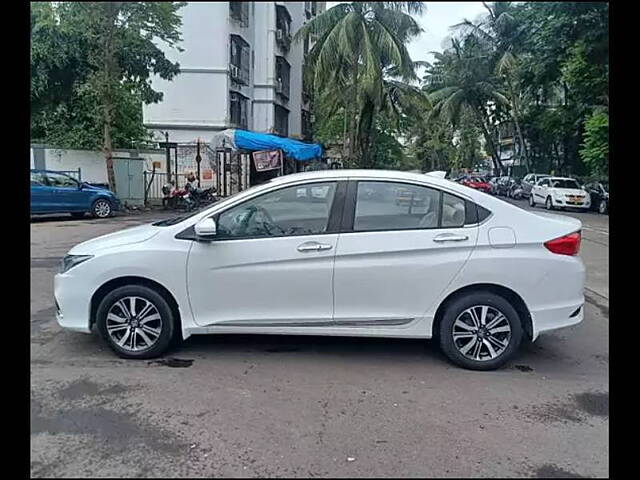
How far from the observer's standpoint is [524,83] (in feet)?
96.4

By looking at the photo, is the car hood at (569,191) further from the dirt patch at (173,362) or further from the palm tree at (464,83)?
the dirt patch at (173,362)

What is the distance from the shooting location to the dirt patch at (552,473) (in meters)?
3.07

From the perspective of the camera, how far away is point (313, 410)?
3.76 meters

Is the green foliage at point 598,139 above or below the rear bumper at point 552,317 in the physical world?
above

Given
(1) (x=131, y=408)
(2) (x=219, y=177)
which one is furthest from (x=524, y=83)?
(1) (x=131, y=408)

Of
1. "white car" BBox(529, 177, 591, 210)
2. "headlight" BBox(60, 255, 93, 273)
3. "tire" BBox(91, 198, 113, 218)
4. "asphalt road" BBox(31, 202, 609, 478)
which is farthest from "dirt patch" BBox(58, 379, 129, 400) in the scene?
"white car" BBox(529, 177, 591, 210)

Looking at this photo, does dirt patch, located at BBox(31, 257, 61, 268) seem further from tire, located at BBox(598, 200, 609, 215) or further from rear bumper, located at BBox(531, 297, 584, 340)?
tire, located at BBox(598, 200, 609, 215)

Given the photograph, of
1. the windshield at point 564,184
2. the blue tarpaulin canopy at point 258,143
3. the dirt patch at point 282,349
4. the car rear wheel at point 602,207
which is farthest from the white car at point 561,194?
the dirt patch at point 282,349

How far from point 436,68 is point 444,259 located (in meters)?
39.1

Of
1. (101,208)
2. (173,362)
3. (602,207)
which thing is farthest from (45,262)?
(602,207)

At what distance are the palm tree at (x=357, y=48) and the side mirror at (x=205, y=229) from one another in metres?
18.3

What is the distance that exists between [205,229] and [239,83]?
23762mm

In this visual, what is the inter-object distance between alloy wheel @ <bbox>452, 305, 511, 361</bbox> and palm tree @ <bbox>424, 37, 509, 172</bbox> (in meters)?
33.8

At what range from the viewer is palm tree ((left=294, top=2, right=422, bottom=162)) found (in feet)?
70.8
